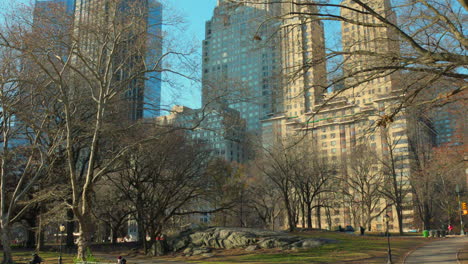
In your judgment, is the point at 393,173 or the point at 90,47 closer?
the point at 90,47

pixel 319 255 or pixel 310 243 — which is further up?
pixel 310 243

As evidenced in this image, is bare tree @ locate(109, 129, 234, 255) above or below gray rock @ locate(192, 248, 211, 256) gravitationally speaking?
above

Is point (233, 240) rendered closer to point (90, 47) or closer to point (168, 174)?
point (168, 174)

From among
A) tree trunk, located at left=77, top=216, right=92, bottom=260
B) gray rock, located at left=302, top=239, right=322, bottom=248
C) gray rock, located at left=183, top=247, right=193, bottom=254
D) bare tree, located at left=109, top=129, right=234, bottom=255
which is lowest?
gray rock, located at left=183, top=247, right=193, bottom=254

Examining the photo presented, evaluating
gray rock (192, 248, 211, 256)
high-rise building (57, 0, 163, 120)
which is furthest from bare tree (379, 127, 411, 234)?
high-rise building (57, 0, 163, 120)

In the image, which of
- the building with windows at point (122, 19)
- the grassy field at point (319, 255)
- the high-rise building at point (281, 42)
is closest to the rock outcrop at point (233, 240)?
the grassy field at point (319, 255)

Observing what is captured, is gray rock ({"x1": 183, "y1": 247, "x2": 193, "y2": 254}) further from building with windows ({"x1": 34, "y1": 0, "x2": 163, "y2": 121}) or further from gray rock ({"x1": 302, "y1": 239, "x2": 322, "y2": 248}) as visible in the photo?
building with windows ({"x1": 34, "y1": 0, "x2": 163, "y2": 121})

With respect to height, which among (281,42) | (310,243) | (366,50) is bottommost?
(310,243)

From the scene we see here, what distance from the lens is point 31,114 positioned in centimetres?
2294

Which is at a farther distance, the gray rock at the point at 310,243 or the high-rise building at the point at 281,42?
the gray rock at the point at 310,243

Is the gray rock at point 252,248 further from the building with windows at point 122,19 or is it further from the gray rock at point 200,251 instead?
the building with windows at point 122,19

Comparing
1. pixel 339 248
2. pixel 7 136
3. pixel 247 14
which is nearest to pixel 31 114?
pixel 7 136

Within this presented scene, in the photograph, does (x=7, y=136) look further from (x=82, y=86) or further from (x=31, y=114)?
(x=82, y=86)

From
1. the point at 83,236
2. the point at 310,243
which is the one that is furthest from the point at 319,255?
the point at 83,236
